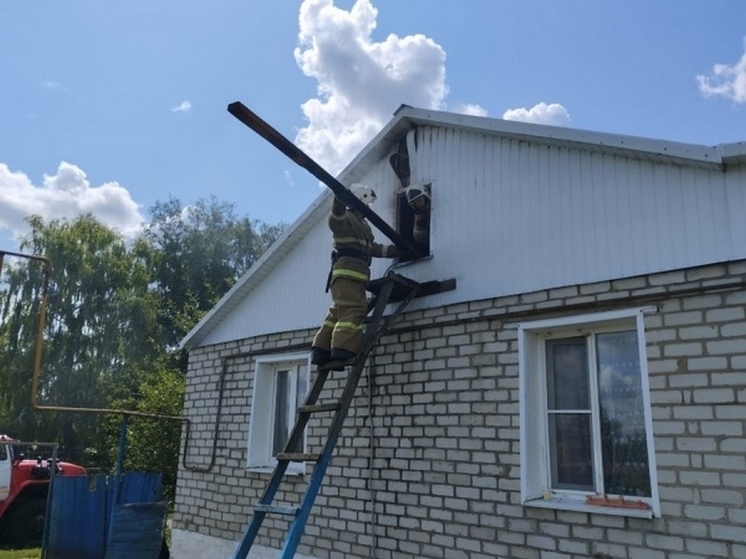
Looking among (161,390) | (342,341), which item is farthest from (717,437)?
(161,390)

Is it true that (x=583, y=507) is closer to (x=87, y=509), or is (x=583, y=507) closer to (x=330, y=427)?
Answer: (x=330, y=427)

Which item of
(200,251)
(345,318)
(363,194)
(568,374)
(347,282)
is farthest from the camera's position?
(200,251)

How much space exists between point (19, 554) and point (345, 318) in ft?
27.7

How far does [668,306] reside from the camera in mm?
4535

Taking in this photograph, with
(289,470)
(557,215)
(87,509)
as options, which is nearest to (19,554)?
(87,509)

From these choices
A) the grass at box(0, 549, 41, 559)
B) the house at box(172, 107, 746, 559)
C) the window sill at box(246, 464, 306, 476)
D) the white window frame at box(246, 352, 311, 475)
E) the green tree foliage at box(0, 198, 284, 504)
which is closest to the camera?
the house at box(172, 107, 746, 559)

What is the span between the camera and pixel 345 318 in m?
5.61

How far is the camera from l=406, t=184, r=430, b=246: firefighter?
252 inches

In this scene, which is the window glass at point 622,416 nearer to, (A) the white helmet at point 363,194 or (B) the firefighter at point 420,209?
(B) the firefighter at point 420,209

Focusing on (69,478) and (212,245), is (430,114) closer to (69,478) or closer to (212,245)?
(69,478)

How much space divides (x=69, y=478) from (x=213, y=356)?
2.65m

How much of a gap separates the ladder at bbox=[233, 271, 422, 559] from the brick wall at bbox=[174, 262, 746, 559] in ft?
1.13

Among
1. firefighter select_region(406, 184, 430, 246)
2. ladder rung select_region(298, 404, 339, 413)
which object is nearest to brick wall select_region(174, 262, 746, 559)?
firefighter select_region(406, 184, 430, 246)

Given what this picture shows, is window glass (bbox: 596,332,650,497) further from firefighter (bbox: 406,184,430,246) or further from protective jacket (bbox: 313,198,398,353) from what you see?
firefighter (bbox: 406,184,430,246)
